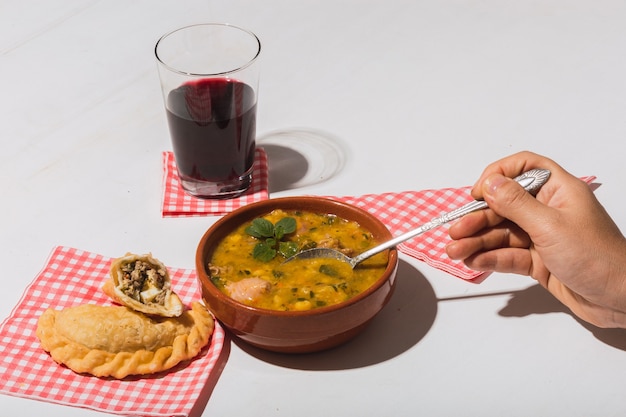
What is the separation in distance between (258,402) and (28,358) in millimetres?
552

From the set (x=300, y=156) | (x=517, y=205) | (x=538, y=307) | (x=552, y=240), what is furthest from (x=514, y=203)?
(x=300, y=156)

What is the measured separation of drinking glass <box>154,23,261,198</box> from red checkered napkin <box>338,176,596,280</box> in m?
0.36

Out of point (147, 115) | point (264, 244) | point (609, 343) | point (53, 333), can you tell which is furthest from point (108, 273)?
point (609, 343)

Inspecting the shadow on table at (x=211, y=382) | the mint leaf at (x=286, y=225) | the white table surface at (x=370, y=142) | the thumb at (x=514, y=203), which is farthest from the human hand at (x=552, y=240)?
the shadow on table at (x=211, y=382)

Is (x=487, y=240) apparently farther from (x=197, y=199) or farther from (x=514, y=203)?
(x=197, y=199)

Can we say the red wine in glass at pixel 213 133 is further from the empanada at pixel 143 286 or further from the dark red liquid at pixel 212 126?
the empanada at pixel 143 286

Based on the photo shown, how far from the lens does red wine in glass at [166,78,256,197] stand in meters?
2.55

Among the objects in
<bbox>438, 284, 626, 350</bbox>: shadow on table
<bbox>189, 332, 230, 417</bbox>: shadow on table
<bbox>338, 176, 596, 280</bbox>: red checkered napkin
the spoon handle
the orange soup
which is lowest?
<bbox>189, 332, 230, 417</bbox>: shadow on table

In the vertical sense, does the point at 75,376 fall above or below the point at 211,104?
below

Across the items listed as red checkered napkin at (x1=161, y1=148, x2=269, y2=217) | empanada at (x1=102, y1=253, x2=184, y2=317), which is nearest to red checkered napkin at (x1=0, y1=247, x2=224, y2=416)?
empanada at (x1=102, y1=253, x2=184, y2=317)

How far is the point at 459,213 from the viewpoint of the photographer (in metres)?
2.20

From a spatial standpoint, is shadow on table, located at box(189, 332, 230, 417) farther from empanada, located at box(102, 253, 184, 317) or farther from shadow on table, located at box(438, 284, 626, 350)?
shadow on table, located at box(438, 284, 626, 350)

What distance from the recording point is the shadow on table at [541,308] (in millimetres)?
2211

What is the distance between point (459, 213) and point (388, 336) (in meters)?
0.35
